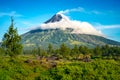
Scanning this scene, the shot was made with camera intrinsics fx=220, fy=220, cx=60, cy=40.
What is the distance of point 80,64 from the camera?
19.7m

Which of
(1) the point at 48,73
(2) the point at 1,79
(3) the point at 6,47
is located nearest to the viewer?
(2) the point at 1,79

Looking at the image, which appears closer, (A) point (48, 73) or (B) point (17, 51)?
(A) point (48, 73)

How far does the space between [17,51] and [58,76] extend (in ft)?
159

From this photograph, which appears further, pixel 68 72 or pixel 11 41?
pixel 11 41

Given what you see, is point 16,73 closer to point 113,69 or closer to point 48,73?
point 48,73

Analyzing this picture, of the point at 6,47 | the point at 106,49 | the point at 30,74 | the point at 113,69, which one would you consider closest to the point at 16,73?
the point at 30,74

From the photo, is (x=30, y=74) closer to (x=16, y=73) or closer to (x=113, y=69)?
(x=16, y=73)

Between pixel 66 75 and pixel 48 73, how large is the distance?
161 cm

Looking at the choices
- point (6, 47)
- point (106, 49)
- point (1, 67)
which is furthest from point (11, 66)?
point (106, 49)

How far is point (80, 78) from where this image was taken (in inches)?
698

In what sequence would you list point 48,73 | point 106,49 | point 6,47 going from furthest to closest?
point 106,49 < point 6,47 < point 48,73

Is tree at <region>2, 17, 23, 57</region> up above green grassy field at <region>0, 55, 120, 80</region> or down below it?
above

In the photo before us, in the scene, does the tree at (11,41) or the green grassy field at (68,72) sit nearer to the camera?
the green grassy field at (68,72)

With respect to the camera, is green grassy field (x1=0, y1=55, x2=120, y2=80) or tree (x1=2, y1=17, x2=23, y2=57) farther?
tree (x1=2, y1=17, x2=23, y2=57)
